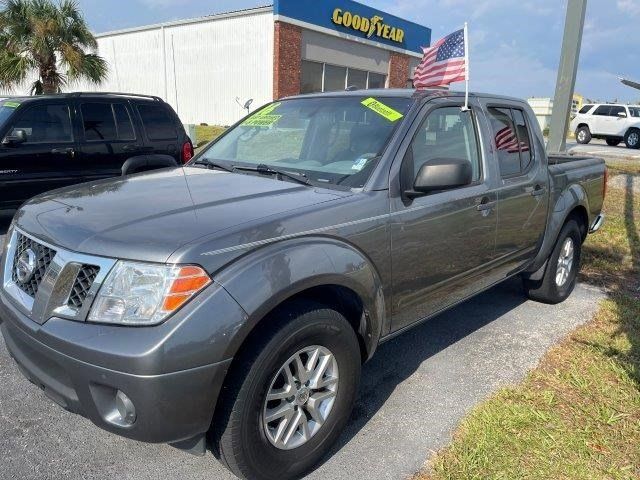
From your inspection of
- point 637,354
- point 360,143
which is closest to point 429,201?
point 360,143

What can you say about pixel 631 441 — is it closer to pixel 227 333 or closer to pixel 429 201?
pixel 429 201

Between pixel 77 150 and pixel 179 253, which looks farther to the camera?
pixel 77 150

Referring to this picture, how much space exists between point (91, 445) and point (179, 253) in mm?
1356

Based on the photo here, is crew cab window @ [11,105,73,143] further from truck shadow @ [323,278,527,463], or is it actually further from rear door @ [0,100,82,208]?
truck shadow @ [323,278,527,463]

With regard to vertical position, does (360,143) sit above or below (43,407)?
above

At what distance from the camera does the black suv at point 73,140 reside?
6668 mm

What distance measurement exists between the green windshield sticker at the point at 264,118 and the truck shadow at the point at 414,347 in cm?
186

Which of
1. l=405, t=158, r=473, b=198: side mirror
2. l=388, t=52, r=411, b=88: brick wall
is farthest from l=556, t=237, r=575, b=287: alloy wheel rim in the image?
l=388, t=52, r=411, b=88: brick wall

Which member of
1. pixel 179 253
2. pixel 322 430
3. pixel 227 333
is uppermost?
pixel 179 253

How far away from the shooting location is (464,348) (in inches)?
158

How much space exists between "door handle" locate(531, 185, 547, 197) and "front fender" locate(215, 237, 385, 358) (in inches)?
78.5

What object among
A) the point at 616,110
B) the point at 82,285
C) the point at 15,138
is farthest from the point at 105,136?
the point at 616,110

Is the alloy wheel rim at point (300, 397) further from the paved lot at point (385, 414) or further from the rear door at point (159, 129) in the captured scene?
the rear door at point (159, 129)

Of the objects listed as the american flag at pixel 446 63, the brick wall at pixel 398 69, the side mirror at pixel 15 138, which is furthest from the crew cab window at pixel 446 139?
the brick wall at pixel 398 69
